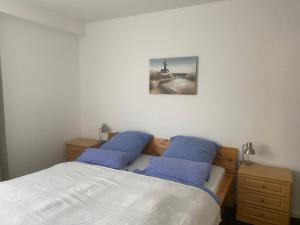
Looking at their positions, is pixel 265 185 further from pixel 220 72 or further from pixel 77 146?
pixel 77 146

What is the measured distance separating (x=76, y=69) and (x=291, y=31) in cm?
298

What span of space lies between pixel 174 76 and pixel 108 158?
132 cm

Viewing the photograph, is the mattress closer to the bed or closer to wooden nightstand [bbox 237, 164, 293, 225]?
the bed

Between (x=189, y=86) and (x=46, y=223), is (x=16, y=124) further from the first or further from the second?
(x=189, y=86)

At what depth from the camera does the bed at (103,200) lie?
5.12 ft

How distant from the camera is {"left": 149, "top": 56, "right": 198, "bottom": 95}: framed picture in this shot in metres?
2.95

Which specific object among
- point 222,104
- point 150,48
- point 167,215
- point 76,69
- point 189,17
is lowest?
point 167,215

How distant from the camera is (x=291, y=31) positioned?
2451 millimetres

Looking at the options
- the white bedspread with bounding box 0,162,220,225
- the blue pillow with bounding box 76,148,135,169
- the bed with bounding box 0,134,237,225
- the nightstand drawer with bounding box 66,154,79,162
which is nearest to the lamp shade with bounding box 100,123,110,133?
the nightstand drawer with bounding box 66,154,79,162

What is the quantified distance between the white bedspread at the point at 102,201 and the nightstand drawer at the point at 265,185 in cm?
68

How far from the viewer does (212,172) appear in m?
2.61

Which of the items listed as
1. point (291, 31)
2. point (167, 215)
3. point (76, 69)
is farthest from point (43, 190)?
point (291, 31)

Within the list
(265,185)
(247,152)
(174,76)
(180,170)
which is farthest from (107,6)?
(265,185)

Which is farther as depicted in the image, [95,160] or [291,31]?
[95,160]
